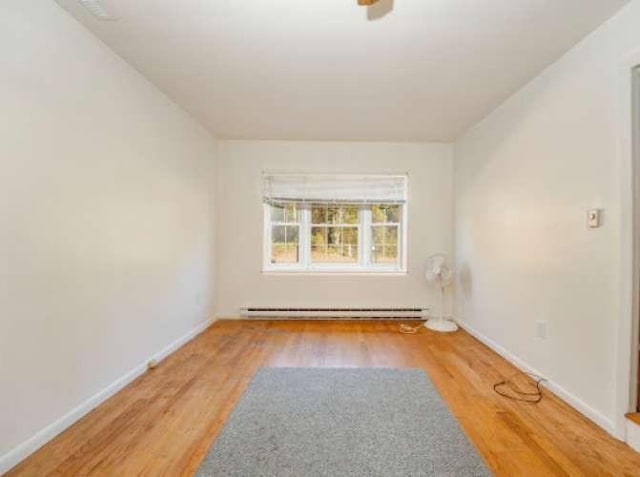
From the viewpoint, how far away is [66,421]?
192 cm

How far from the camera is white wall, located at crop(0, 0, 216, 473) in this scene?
1.61 meters

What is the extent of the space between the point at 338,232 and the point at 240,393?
2.64 metres

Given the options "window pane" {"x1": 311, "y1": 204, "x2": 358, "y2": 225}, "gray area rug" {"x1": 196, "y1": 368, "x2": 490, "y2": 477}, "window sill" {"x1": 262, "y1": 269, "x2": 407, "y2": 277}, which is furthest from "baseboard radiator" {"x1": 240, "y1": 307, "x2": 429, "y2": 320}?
"gray area rug" {"x1": 196, "y1": 368, "x2": 490, "y2": 477}

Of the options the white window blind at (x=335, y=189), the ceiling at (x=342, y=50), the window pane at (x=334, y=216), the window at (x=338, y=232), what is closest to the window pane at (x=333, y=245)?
the window at (x=338, y=232)

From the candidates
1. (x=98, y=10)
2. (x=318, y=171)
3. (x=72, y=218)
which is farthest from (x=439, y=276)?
(x=98, y=10)

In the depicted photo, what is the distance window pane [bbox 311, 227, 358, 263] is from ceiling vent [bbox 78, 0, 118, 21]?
122 inches

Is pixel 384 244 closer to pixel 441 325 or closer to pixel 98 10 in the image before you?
pixel 441 325

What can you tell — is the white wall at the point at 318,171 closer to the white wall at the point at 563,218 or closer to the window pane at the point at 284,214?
the window pane at the point at 284,214

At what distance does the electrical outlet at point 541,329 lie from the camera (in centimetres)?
249

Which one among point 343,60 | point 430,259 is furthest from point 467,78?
point 430,259

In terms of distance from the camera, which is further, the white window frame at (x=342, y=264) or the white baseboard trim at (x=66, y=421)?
the white window frame at (x=342, y=264)

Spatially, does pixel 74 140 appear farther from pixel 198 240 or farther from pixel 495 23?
pixel 495 23

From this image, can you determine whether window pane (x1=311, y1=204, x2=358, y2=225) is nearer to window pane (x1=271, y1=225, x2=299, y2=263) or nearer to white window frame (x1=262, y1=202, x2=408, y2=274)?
white window frame (x1=262, y1=202, x2=408, y2=274)

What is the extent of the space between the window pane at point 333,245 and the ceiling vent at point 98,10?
3.11 metres
